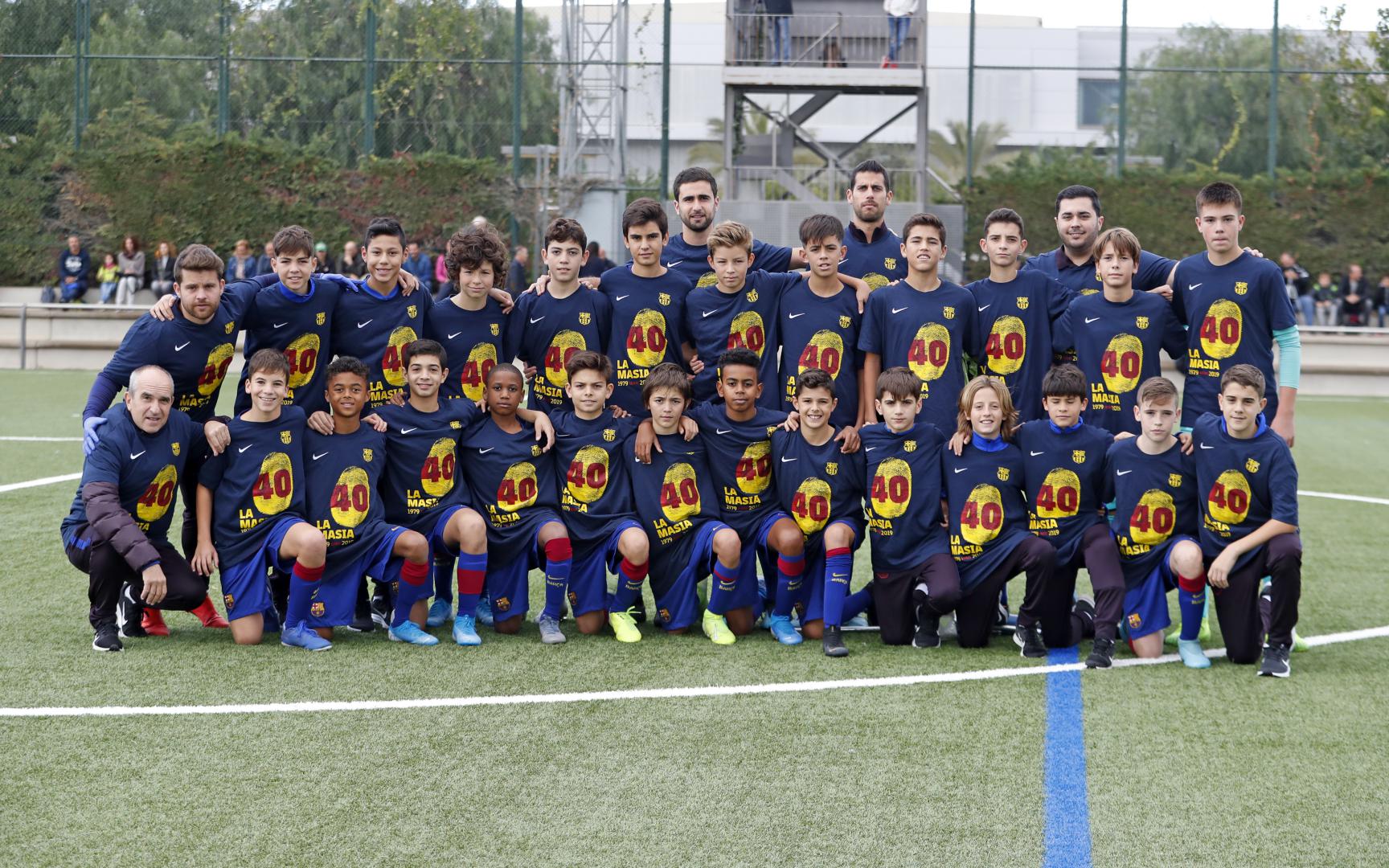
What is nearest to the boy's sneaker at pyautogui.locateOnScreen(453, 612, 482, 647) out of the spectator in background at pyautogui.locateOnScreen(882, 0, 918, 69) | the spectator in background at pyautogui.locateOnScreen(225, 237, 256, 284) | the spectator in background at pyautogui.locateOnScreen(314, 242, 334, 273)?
the spectator in background at pyautogui.locateOnScreen(225, 237, 256, 284)

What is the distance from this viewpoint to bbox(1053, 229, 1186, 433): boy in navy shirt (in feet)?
19.7

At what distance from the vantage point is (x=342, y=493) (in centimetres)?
589

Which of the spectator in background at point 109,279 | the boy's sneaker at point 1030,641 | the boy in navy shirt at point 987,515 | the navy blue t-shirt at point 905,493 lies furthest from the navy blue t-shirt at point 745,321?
the spectator in background at point 109,279

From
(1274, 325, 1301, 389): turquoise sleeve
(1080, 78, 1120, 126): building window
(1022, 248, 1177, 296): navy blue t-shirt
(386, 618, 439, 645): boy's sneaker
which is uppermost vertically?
(1080, 78, 1120, 126): building window

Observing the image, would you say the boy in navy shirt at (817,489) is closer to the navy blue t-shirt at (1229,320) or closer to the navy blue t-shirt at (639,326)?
the navy blue t-shirt at (639,326)

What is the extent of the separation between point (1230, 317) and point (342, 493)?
367 centimetres

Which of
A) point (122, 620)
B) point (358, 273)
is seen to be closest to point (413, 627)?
point (122, 620)

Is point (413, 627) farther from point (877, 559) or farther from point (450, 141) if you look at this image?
point (450, 141)

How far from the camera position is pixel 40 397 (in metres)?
15.2

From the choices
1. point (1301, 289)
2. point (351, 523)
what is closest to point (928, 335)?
point (351, 523)

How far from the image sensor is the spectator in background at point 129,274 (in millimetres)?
21703

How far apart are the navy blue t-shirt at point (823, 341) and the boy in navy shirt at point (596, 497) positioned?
74 centimetres

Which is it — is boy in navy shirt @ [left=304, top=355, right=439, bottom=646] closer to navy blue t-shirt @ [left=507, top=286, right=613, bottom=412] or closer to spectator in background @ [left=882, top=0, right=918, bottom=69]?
navy blue t-shirt @ [left=507, top=286, right=613, bottom=412]

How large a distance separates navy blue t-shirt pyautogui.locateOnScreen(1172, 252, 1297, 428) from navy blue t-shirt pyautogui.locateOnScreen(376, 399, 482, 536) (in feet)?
9.93
